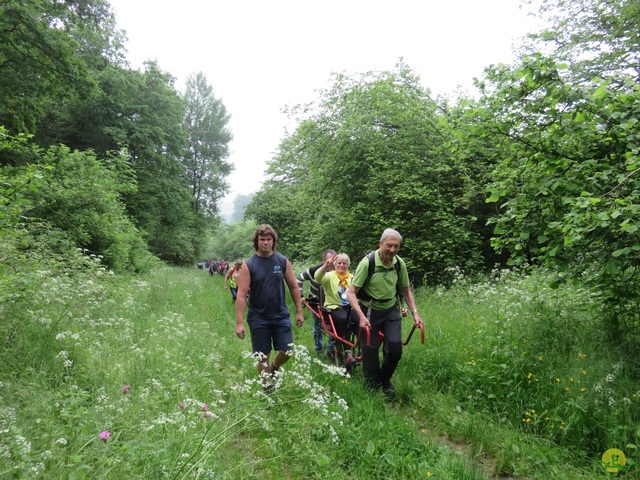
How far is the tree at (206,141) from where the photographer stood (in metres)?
40.6

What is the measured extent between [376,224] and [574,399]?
8.03 m

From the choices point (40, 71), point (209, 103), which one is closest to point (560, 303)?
point (40, 71)

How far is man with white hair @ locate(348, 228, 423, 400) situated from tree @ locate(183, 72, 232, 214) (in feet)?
120

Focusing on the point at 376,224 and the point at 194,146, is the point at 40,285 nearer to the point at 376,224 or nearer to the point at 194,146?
the point at 376,224

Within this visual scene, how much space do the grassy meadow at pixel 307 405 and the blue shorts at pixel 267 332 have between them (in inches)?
19.3

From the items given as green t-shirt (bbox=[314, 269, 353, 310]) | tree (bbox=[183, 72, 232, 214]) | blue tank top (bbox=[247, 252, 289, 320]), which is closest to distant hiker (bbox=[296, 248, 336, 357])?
green t-shirt (bbox=[314, 269, 353, 310])

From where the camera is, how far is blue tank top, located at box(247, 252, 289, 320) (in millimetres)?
4570

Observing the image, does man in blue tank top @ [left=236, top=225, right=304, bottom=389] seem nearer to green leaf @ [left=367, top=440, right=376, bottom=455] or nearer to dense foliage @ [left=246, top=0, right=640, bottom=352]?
green leaf @ [left=367, top=440, right=376, bottom=455]

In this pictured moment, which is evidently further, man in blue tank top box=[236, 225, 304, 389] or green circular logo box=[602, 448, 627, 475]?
man in blue tank top box=[236, 225, 304, 389]

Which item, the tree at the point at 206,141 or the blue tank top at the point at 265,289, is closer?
the blue tank top at the point at 265,289

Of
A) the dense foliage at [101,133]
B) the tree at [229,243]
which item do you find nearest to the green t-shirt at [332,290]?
the dense foliage at [101,133]

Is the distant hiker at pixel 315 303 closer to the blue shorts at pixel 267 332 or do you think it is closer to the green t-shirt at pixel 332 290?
the green t-shirt at pixel 332 290

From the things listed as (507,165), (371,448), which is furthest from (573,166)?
(371,448)

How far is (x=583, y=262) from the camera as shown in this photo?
3988mm
